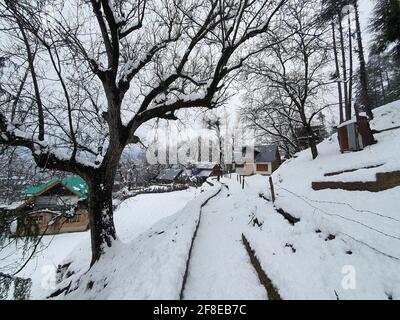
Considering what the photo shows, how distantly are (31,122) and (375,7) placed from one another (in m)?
19.1

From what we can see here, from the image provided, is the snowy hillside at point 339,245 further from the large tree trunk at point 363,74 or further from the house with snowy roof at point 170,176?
the house with snowy roof at point 170,176

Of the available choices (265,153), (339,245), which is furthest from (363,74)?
(265,153)

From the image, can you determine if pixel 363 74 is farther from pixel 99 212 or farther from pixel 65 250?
pixel 65 250

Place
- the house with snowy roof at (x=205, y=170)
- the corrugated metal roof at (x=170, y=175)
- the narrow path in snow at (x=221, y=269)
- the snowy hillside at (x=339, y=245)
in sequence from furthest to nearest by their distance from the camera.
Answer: the house with snowy roof at (x=205, y=170), the corrugated metal roof at (x=170, y=175), the narrow path in snow at (x=221, y=269), the snowy hillside at (x=339, y=245)

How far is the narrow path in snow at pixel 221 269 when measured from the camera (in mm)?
3688

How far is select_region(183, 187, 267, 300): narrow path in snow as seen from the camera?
12.1ft

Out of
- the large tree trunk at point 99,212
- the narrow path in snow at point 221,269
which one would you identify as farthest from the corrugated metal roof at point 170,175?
the large tree trunk at point 99,212

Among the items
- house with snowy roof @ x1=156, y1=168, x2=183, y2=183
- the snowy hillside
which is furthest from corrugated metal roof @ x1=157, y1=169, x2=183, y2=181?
the snowy hillside

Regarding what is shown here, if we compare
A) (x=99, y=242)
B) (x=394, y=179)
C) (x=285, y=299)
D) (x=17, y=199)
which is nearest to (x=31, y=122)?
(x=17, y=199)

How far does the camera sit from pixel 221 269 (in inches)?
178

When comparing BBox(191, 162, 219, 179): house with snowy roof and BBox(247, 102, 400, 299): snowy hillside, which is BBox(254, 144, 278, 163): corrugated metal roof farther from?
BBox(247, 102, 400, 299): snowy hillside

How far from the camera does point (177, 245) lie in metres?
5.34

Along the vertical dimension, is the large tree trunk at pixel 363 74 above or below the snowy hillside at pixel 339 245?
above
